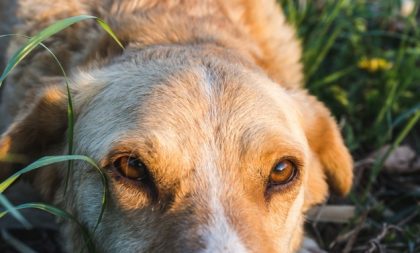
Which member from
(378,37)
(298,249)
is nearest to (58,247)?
(298,249)

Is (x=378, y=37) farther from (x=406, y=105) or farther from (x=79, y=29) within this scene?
(x=79, y=29)

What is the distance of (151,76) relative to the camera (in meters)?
3.38

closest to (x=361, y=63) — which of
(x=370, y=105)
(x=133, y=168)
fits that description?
(x=370, y=105)

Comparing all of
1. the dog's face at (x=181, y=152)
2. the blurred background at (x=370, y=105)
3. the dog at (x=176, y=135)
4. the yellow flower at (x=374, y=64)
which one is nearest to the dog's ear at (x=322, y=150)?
the dog at (x=176, y=135)

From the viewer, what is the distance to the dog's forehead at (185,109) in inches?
122

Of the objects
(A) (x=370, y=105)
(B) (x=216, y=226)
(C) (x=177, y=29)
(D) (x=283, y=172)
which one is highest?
(C) (x=177, y=29)

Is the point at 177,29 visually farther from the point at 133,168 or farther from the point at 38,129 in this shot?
the point at 133,168

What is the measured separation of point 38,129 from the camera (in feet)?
11.6

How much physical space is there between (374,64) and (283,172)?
99.7 inches

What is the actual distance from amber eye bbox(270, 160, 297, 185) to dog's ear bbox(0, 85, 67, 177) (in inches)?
42.6

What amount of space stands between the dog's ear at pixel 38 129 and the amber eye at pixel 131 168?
0.61 m

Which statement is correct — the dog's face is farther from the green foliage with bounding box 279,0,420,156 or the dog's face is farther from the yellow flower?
the yellow flower

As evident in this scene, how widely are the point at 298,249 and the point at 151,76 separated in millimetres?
1310

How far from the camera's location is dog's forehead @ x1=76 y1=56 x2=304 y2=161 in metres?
3.10
